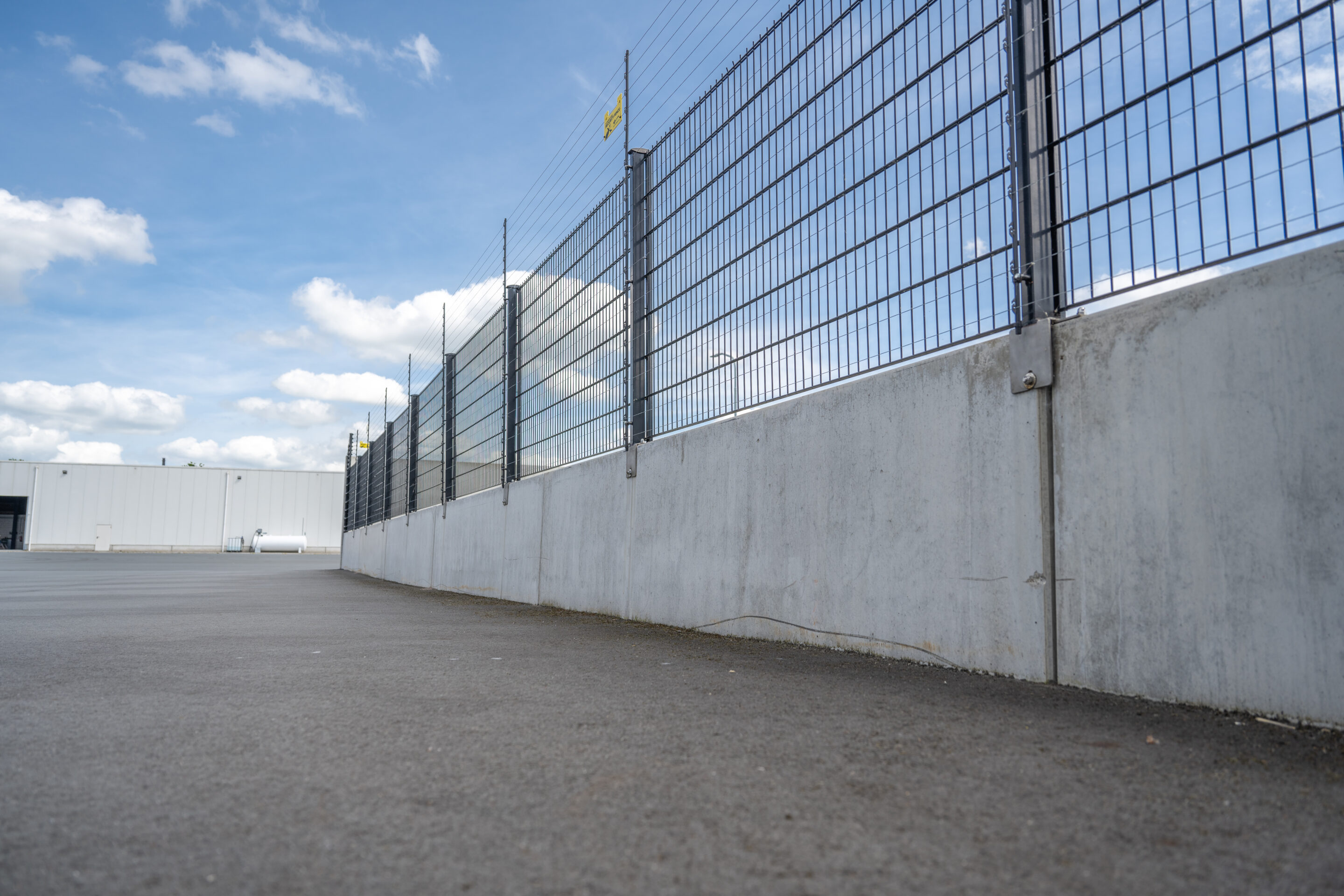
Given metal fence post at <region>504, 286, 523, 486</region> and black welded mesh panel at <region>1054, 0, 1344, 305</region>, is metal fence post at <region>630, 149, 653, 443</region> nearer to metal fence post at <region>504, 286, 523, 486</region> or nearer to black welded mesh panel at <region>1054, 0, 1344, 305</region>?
metal fence post at <region>504, 286, 523, 486</region>

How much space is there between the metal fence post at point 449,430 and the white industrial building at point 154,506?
39199 millimetres

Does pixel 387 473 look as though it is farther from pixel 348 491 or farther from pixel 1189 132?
pixel 1189 132

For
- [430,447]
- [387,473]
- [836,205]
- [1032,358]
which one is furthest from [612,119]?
[387,473]

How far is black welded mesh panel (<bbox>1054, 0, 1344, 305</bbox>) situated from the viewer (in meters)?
2.88

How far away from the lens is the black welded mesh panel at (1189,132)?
9.43 ft

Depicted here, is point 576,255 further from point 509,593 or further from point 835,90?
point 835,90

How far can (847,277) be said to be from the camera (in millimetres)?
4969

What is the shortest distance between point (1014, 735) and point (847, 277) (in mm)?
2956

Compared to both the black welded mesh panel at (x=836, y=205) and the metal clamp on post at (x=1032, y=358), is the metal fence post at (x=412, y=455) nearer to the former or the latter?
the black welded mesh panel at (x=836, y=205)

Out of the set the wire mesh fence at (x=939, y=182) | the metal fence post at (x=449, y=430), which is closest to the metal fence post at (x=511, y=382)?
the wire mesh fence at (x=939, y=182)

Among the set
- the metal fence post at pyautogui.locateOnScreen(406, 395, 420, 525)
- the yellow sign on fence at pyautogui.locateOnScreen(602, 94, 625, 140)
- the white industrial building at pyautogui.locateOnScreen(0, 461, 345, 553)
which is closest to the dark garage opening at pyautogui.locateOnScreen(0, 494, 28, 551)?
the white industrial building at pyautogui.locateOnScreen(0, 461, 345, 553)

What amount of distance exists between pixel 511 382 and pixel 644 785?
10.3 meters

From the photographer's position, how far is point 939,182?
440 cm

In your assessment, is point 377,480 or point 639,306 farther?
point 377,480
